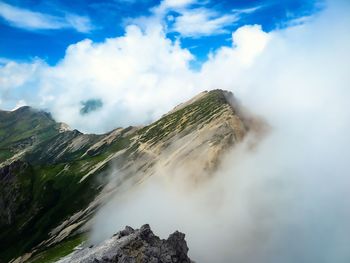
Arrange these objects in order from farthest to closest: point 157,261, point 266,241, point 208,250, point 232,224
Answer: point 232,224
point 266,241
point 208,250
point 157,261

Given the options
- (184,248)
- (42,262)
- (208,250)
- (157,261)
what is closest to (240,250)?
(208,250)

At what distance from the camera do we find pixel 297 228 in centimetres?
19550

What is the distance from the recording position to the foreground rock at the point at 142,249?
9994cm

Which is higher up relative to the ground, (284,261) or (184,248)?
(284,261)

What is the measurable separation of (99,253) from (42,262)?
310 feet

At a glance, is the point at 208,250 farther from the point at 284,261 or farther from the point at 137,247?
the point at 137,247

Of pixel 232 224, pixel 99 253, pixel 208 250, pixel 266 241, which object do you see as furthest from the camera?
pixel 232 224

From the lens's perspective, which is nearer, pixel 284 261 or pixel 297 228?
pixel 284 261

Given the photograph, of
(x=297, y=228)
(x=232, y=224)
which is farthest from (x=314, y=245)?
(x=232, y=224)

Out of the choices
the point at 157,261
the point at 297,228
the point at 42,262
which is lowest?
the point at 42,262

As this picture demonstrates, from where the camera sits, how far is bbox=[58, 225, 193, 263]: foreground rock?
3935 inches

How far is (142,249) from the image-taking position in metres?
103

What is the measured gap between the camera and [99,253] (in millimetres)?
107188

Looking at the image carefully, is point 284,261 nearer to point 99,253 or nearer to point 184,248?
point 184,248
